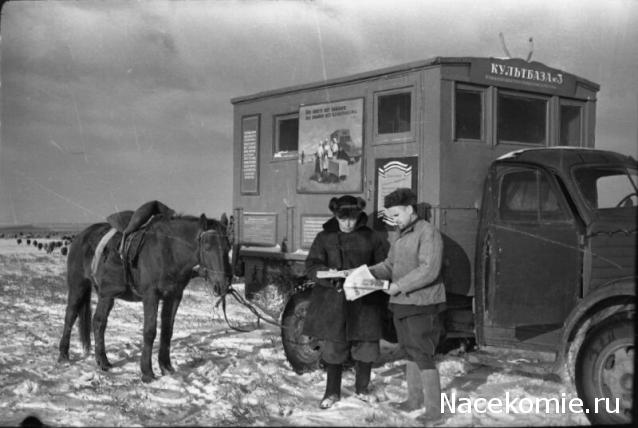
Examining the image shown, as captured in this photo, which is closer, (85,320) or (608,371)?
(608,371)

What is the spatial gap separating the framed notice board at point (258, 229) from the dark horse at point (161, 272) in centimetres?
129

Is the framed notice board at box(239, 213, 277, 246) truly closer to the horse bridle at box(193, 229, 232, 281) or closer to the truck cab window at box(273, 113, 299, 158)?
the truck cab window at box(273, 113, 299, 158)

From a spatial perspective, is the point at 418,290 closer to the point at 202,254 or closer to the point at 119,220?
the point at 202,254

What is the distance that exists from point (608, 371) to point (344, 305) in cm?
218

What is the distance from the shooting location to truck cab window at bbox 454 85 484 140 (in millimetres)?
6180

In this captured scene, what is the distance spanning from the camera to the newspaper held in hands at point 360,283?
4.88 metres

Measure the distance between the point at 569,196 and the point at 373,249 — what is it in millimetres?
1837

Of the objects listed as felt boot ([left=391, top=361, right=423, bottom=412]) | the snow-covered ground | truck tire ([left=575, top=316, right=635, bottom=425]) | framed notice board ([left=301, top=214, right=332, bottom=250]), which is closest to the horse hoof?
the snow-covered ground

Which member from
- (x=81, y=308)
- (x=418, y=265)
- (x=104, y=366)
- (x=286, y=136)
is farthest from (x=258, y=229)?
(x=418, y=265)

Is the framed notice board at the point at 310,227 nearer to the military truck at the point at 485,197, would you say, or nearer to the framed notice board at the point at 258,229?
the military truck at the point at 485,197

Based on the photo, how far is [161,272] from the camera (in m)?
6.64

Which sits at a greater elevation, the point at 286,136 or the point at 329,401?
the point at 286,136

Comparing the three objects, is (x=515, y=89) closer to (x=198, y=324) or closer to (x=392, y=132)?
(x=392, y=132)

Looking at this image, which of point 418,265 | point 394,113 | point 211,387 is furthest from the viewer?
point 394,113
